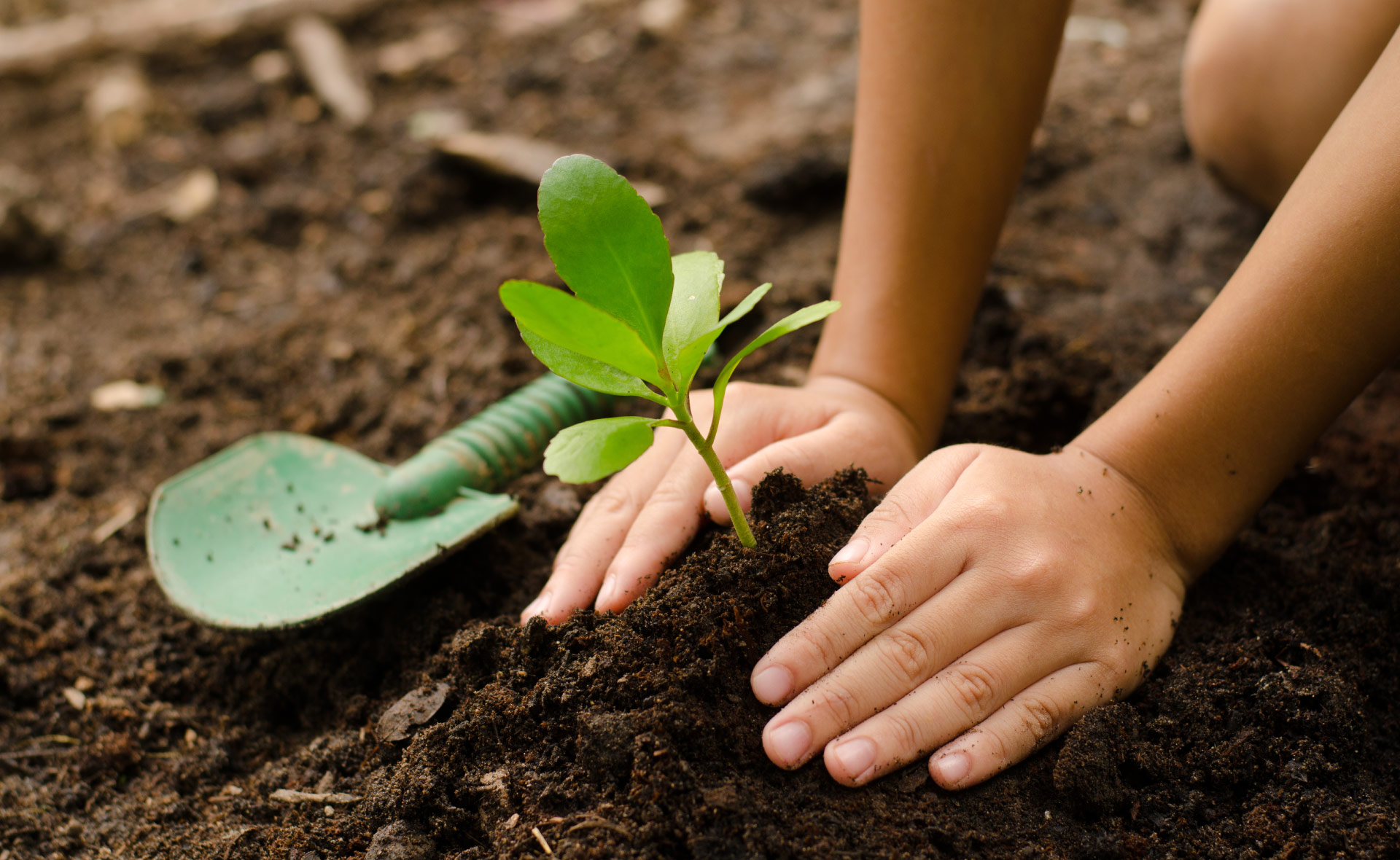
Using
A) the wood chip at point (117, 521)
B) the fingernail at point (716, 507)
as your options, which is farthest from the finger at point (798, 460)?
the wood chip at point (117, 521)

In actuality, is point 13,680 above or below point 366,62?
below

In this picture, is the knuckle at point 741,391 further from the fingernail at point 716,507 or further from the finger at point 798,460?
the fingernail at point 716,507

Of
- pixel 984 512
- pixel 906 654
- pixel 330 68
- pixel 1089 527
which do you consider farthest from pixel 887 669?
pixel 330 68

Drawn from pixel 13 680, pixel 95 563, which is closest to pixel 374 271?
pixel 95 563

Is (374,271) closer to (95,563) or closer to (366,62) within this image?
(95,563)

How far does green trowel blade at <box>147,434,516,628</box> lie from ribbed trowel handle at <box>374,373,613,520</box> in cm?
3

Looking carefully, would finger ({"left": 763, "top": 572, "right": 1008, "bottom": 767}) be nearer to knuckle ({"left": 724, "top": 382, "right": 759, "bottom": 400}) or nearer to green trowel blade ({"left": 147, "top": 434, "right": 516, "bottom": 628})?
knuckle ({"left": 724, "top": 382, "right": 759, "bottom": 400})

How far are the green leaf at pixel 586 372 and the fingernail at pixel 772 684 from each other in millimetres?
355

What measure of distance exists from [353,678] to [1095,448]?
46.2 inches

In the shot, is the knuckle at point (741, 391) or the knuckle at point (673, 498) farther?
the knuckle at point (741, 391)

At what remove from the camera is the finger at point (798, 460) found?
1.22 metres

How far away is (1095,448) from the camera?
1223 millimetres

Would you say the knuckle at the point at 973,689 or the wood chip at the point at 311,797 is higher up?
the knuckle at the point at 973,689

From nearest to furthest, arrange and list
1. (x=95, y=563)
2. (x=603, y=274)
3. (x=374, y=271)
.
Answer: (x=603, y=274)
(x=95, y=563)
(x=374, y=271)
